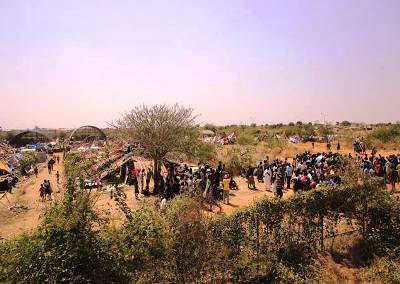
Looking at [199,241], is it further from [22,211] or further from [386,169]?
[386,169]

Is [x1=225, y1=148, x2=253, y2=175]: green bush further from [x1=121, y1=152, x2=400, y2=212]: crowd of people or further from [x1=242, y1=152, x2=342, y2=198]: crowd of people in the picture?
[x1=121, y1=152, x2=400, y2=212]: crowd of people

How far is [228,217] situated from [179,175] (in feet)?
41.0

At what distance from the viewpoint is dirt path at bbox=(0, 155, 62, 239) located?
17286mm

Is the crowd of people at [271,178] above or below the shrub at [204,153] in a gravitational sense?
below

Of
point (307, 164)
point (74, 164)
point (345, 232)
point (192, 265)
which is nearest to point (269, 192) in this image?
point (307, 164)

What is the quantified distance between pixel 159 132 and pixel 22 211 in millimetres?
9124

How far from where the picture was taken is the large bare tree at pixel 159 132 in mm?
22250

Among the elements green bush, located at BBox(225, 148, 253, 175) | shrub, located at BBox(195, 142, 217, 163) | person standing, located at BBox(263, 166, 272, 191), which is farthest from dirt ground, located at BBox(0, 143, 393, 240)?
shrub, located at BBox(195, 142, 217, 163)

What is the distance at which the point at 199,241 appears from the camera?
938cm

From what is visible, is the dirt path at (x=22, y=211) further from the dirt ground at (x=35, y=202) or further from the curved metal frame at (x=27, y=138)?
the curved metal frame at (x=27, y=138)

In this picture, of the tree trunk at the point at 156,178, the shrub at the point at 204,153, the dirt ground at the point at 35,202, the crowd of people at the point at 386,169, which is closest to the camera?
the dirt ground at the point at 35,202

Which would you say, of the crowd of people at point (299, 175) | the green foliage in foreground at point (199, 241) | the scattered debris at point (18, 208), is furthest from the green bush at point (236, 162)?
the green foliage in foreground at point (199, 241)

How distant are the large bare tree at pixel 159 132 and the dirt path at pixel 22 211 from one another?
5.68 meters

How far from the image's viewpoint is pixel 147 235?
9023mm
